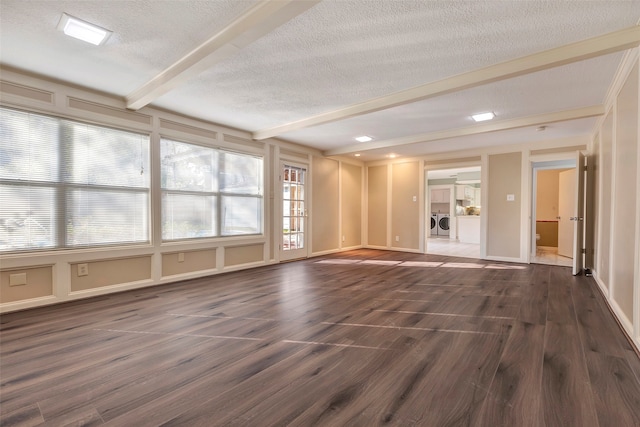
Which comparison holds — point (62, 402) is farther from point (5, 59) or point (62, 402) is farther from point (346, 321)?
point (5, 59)

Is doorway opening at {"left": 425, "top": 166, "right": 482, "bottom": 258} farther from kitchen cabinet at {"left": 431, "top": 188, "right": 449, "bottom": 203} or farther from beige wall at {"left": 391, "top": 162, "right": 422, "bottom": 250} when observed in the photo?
beige wall at {"left": 391, "top": 162, "right": 422, "bottom": 250}

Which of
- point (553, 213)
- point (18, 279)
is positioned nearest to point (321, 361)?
point (18, 279)

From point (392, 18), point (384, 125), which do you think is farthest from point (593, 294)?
point (392, 18)

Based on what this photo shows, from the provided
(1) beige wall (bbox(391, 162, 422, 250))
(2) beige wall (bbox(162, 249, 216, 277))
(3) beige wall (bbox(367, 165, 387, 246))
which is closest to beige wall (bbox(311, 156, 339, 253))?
Result: (3) beige wall (bbox(367, 165, 387, 246))

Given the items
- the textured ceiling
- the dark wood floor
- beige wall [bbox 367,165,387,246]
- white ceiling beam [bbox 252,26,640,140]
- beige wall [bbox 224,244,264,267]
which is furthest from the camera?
beige wall [bbox 367,165,387,246]

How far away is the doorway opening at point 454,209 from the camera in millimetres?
9711

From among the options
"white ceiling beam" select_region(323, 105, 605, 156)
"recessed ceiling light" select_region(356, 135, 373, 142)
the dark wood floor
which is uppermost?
"recessed ceiling light" select_region(356, 135, 373, 142)

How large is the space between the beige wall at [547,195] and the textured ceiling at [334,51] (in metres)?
5.56

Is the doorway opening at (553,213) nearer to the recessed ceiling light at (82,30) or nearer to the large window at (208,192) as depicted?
the large window at (208,192)

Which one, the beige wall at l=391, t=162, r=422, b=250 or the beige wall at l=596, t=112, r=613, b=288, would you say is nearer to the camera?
the beige wall at l=596, t=112, r=613, b=288

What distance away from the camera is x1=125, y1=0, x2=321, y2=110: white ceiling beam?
2.03 metres

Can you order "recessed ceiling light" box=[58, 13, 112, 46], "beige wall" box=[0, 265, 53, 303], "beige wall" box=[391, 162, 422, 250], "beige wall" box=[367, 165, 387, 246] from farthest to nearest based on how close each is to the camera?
"beige wall" box=[367, 165, 387, 246]
"beige wall" box=[391, 162, 422, 250]
"beige wall" box=[0, 265, 53, 303]
"recessed ceiling light" box=[58, 13, 112, 46]

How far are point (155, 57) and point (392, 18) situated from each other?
2192 millimetres

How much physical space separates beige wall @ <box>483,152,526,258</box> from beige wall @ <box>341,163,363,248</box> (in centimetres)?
309
